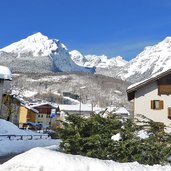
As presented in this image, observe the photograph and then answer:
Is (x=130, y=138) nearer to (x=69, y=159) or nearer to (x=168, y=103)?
(x=69, y=159)

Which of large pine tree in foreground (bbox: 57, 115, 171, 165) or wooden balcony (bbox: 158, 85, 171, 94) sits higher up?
wooden balcony (bbox: 158, 85, 171, 94)

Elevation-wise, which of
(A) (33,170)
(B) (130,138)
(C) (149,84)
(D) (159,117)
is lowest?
(A) (33,170)

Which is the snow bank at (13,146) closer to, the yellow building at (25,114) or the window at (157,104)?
the window at (157,104)

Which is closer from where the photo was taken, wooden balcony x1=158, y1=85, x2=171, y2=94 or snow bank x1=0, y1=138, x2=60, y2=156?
snow bank x1=0, y1=138, x2=60, y2=156

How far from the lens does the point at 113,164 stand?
42.6 ft

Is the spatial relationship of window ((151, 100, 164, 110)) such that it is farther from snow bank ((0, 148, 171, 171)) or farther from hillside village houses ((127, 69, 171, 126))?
snow bank ((0, 148, 171, 171))

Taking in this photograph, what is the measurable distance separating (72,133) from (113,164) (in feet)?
11.5

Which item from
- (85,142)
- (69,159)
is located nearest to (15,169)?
(69,159)

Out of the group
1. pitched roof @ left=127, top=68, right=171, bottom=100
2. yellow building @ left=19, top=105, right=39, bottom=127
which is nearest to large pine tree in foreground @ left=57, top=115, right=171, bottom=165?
pitched roof @ left=127, top=68, right=171, bottom=100

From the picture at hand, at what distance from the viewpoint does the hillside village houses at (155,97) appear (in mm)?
38938

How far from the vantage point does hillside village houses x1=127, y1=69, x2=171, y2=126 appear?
38938mm

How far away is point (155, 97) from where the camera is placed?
3956cm

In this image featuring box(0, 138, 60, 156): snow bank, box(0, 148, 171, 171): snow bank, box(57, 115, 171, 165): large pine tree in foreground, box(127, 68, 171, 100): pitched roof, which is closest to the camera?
box(0, 148, 171, 171): snow bank

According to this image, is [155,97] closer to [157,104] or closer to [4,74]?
[157,104]
